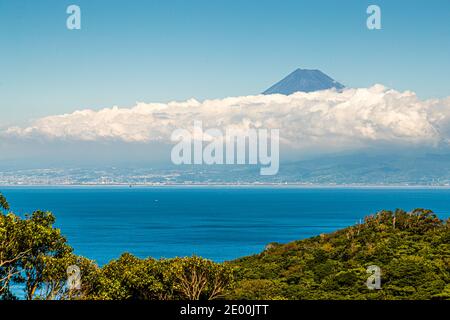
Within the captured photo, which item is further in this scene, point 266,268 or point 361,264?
point 266,268

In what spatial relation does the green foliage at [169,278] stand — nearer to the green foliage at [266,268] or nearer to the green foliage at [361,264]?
the green foliage at [266,268]

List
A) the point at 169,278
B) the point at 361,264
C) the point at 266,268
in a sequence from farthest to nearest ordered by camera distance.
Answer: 1. the point at 266,268
2. the point at 361,264
3. the point at 169,278

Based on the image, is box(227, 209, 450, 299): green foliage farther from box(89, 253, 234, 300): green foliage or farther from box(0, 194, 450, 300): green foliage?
box(89, 253, 234, 300): green foliage

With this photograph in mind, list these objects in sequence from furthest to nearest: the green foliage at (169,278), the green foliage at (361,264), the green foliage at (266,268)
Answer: the green foliage at (361,264)
the green foliage at (169,278)
the green foliage at (266,268)

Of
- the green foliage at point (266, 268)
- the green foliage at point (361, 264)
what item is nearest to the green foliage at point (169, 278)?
the green foliage at point (266, 268)

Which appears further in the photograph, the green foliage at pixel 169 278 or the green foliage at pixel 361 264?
the green foliage at pixel 361 264

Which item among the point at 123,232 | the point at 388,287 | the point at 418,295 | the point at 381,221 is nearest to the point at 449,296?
the point at 418,295

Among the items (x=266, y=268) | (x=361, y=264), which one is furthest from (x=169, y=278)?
(x=266, y=268)

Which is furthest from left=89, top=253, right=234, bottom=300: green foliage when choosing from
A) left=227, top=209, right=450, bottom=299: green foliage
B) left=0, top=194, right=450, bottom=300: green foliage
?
left=227, top=209, right=450, bottom=299: green foliage

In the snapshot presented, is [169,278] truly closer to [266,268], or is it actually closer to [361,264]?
[361,264]
